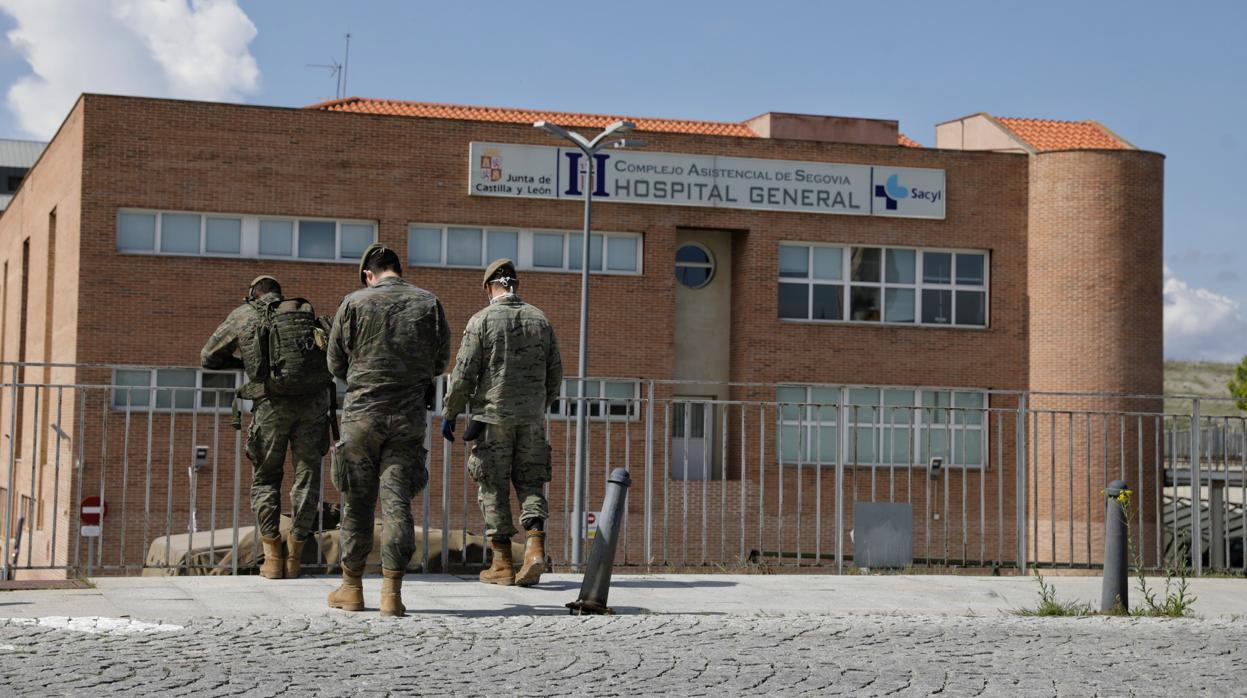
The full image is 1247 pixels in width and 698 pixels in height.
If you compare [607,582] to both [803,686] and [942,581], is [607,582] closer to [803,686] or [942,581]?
[803,686]

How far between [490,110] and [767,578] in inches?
1338

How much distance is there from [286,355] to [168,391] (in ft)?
8.35

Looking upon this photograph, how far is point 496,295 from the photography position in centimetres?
931

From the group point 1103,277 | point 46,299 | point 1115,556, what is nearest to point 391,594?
point 1115,556

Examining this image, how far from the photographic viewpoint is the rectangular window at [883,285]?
37.0 metres

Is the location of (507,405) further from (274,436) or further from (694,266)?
(694,266)

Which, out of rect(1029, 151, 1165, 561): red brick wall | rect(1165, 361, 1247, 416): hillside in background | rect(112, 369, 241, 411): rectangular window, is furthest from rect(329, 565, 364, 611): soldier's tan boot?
rect(1165, 361, 1247, 416): hillside in background

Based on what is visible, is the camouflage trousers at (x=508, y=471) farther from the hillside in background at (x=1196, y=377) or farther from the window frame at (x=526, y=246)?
the hillside in background at (x=1196, y=377)

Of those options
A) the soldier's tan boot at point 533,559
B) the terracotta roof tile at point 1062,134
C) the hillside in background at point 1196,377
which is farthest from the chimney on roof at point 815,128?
the hillside in background at point 1196,377

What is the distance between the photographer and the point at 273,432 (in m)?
9.23

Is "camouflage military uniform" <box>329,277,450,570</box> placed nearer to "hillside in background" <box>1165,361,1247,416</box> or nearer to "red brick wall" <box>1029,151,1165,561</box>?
"red brick wall" <box>1029,151,1165,561</box>

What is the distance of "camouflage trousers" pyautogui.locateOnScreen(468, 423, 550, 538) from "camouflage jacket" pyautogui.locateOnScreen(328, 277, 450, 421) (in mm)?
1140

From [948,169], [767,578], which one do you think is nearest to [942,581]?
[767,578]

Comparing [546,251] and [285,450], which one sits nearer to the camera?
[285,450]
